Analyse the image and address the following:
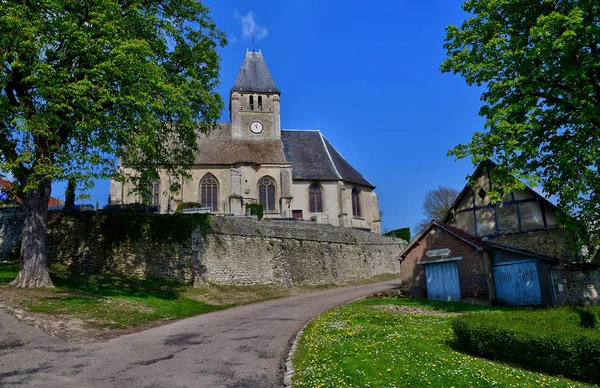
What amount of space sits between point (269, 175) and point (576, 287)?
2702 cm

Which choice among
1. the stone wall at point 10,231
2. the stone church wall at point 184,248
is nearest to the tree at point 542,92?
the stone church wall at point 184,248

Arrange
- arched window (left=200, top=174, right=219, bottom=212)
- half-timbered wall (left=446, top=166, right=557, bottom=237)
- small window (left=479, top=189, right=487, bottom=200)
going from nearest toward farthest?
half-timbered wall (left=446, top=166, right=557, bottom=237)
small window (left=479, top=189, right=487, bottom=200)
arched window (left=200, top=174, right=219, bottom=212)

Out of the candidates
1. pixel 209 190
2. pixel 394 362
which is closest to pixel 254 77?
pixel 209 190

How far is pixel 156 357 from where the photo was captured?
7965 mm

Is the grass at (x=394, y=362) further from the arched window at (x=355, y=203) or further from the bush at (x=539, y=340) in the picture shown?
the arched window at (x=355, y=203)

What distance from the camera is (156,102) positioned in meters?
13.7

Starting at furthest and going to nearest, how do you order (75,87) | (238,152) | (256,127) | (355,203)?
(256,127) < (355,203) < (238,152) < (75,87)

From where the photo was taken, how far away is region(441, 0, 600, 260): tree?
11352 mm

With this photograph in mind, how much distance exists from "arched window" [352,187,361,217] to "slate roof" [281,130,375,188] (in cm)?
106

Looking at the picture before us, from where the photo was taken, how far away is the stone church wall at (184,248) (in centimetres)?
1997

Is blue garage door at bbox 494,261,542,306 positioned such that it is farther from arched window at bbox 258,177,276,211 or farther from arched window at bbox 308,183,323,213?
arched window at bbox 258,177,276,211

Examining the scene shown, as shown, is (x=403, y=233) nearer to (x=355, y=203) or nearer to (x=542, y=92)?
(x=355, y=203)

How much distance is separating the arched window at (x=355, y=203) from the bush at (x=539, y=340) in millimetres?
32576

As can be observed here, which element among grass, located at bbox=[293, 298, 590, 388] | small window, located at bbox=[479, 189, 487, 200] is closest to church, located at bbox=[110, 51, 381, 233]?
small window, located at bbox=[479, 189, 487, 200]
